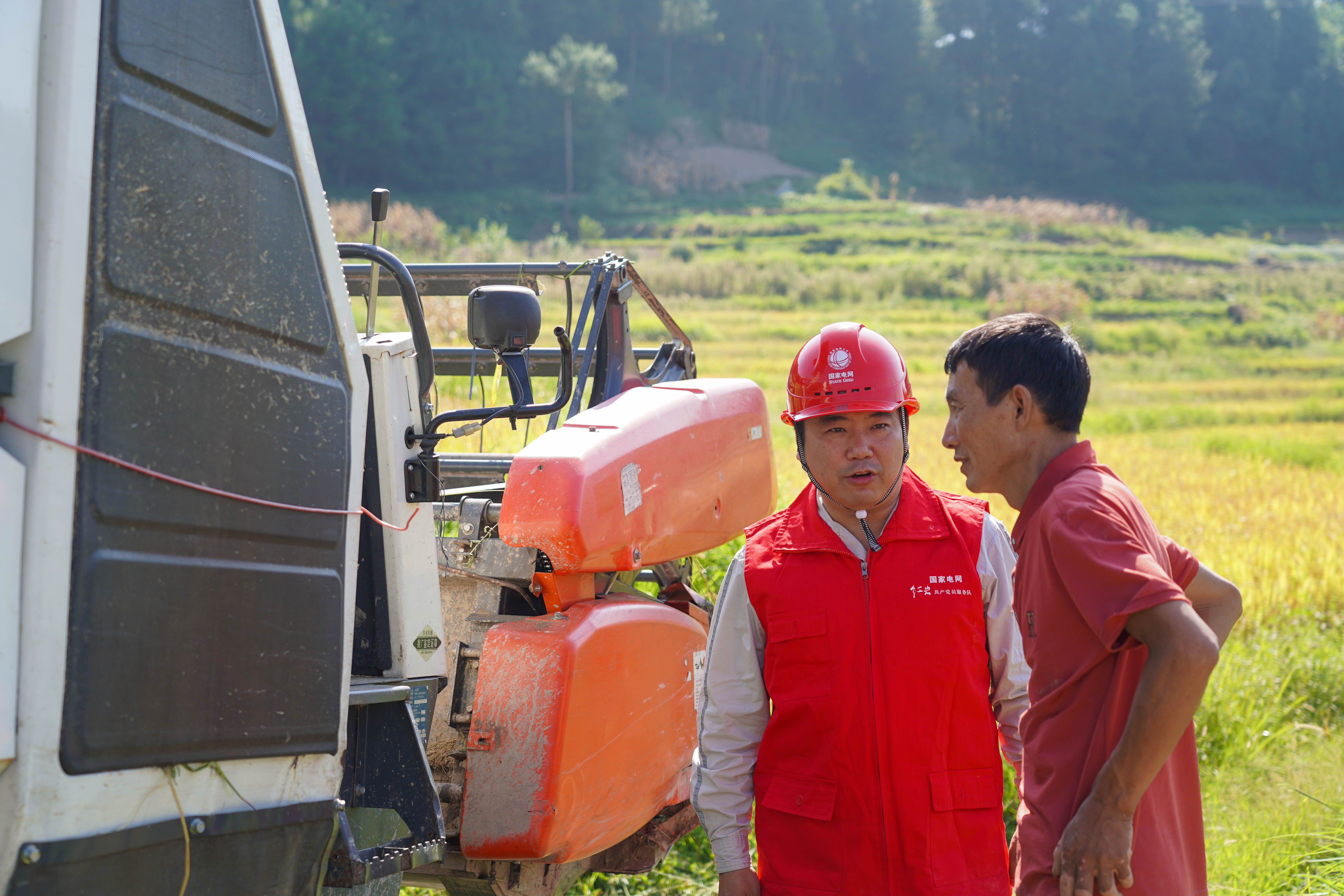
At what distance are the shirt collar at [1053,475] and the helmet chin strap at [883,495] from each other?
0.44m

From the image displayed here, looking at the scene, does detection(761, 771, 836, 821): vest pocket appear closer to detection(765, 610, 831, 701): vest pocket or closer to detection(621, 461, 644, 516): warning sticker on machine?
detection(765, 610, 831, 701): vest pocket

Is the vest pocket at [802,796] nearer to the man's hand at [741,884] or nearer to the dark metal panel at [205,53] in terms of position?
the man's hand at [741,884]

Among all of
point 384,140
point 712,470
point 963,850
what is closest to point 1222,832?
point 712,470

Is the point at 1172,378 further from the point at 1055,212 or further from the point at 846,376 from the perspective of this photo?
the point at 846,376

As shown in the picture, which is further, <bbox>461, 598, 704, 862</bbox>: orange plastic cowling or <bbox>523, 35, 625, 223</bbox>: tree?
<bbox>523, 35, 625, 223</bbox>: tree

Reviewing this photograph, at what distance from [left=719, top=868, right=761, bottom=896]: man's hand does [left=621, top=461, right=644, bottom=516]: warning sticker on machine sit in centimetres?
98

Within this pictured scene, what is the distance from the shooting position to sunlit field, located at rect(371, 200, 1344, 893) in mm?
5109

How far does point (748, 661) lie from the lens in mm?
2324

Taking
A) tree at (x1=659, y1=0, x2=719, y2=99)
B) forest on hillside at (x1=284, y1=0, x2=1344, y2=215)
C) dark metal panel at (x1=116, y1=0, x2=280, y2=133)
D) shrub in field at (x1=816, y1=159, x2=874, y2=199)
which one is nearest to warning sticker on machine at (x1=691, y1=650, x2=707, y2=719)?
dark metal panel at (x1=116, y1=0, x2=280, y2=133)

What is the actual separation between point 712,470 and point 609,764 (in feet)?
3.24

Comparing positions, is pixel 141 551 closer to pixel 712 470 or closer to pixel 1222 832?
pixel 712 470

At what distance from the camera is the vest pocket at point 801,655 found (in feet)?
7.24

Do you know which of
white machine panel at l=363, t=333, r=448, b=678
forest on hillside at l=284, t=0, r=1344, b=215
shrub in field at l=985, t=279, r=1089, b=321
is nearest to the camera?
white machine panel at l=363, t=333, r=448, b=678

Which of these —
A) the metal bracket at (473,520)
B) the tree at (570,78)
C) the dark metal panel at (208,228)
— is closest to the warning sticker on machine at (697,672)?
the metal bracket at (473,520)
